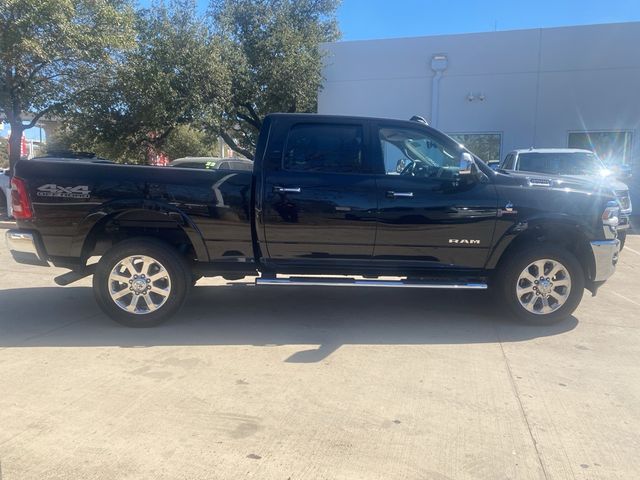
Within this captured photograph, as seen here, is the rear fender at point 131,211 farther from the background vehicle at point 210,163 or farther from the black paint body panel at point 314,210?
the background vehicle at point 210,163

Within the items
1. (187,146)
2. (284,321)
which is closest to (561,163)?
(284,321)

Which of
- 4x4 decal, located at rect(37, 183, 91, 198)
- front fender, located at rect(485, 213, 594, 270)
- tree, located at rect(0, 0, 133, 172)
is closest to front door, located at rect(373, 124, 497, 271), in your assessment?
front fender, located at rect(485, 213, 594, 270)

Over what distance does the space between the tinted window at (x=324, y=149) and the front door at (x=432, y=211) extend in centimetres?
25

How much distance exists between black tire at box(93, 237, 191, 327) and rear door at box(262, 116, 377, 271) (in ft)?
2.94

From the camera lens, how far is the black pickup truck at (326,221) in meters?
5.26

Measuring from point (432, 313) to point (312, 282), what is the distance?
1.62m

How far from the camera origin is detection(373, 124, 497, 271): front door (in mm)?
5293

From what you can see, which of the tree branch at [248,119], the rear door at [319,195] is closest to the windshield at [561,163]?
the rear door at [319,195]

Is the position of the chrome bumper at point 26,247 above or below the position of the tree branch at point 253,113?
below

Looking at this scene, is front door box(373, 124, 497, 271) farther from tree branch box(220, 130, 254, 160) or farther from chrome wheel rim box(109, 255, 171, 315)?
tree branch box(220, 130, 254, 160)

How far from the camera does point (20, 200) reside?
5.29m

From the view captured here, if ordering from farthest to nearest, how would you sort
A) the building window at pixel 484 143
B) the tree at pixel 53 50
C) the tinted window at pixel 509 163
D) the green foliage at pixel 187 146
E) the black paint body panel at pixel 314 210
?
the green foliage at pixel 187 146
the building window at pixel 484 143
the tree at pixel 53 50
the tinted window at pixel 509 163
the black paint body panel at pixel 314 210

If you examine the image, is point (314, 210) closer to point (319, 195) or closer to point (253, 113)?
point (319, 195)

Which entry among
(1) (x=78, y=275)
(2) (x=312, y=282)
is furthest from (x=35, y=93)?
(2) (x=312, y=282)
